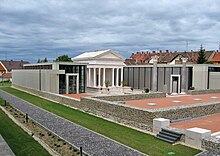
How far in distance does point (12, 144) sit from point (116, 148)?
15.5 ft

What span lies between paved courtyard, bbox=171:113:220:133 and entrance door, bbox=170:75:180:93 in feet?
66.3

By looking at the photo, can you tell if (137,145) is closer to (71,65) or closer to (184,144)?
(184,144)

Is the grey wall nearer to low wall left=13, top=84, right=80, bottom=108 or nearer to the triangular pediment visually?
the triangular pediment

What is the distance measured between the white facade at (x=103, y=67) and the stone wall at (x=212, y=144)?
106ft

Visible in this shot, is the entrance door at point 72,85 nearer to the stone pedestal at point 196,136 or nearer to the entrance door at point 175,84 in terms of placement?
the entrance door at point 175,84

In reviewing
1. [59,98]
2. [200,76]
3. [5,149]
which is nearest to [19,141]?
[5,149]

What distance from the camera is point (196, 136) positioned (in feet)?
35.7

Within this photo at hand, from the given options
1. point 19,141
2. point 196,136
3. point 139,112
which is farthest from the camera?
point 139,112

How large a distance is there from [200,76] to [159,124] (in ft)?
77.2

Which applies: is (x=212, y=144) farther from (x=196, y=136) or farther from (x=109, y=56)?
(x=109, y=56)

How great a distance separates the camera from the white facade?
4212 cm

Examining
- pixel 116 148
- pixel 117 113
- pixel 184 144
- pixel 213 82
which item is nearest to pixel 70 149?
pixel 116 148

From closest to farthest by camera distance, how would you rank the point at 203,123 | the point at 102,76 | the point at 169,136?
1. the point at 169,136
2. the point at 203,123
3. the point at 102,76

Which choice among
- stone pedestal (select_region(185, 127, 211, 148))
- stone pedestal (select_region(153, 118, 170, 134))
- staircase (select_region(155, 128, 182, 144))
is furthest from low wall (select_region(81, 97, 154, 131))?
stone pedestal (select_region(185, 127, 211, 148))
